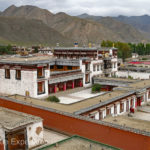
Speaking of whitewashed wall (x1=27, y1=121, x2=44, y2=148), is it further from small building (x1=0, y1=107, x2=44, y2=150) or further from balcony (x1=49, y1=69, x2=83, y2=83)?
balcony (x1=49, y1=69, x2=83, y2=83)

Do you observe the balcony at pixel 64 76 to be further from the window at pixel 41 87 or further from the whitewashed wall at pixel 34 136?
the whitewashed wall at pixel 34 136

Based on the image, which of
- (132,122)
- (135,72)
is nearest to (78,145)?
(132,122)

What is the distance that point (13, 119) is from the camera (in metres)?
22.3

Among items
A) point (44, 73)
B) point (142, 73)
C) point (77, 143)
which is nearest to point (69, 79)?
point (44, 73)

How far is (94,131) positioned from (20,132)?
21.7 ft

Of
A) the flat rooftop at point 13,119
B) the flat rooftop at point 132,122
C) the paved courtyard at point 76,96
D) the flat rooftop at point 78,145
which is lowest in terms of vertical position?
the paved courtyard at point 76,96

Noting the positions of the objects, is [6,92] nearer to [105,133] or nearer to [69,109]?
[69,109]

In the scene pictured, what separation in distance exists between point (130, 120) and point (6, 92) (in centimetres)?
2722

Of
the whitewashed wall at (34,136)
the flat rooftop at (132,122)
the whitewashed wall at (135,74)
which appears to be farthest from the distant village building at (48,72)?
the flat rooftop at (132,122)

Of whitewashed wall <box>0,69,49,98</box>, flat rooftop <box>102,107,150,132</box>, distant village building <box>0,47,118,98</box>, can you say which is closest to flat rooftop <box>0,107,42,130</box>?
flat rooftop <box>102,107,150,132</box>

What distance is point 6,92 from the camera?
44.4 meters

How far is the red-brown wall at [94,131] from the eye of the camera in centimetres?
1992

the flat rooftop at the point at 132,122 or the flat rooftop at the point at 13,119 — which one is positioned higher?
the flat rooftop at the point at 13,119

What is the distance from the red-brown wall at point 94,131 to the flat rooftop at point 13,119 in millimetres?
3526
